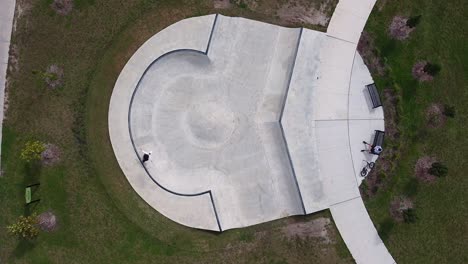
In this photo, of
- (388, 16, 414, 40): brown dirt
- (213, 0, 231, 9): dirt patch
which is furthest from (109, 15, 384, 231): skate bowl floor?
(388, 16, 414, 40): brown dirt

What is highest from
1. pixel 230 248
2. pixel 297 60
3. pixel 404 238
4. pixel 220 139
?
pixel 297 60

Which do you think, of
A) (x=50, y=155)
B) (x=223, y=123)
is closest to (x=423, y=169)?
(x=223, y=123)

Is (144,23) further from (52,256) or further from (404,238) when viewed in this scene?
(404,238)

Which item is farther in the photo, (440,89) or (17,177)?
(440,89)

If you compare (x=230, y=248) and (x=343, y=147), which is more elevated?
(x=343, y=147)

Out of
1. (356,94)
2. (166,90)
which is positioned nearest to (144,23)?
(166,90)
